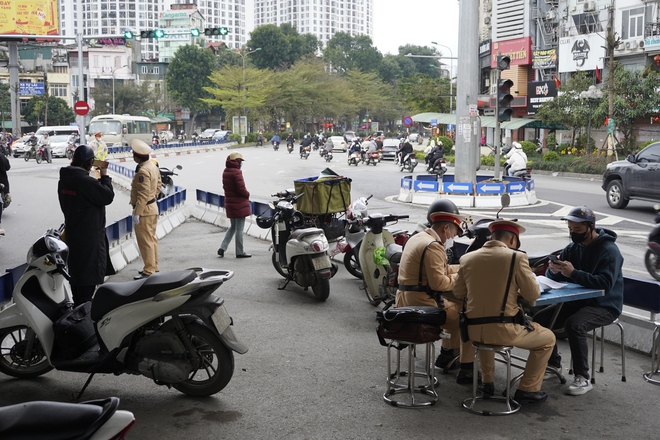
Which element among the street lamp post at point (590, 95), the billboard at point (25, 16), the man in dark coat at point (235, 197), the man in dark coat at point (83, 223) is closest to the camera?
the man in dark coat at point (83, 223)

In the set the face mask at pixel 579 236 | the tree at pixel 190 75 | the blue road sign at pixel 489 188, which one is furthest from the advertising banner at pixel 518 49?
the tree at pixel 190 75

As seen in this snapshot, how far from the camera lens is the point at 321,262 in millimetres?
8766

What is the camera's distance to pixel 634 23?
1521 inches

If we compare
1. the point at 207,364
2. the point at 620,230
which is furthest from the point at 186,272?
the point at 620,230

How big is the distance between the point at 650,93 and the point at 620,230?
74.5 feet

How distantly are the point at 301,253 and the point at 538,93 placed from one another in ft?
138

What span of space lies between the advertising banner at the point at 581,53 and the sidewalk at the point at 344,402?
3829cm

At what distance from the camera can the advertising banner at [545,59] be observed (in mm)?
47103

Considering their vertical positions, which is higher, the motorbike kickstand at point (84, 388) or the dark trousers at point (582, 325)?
the dark trousers at point (582, 325)

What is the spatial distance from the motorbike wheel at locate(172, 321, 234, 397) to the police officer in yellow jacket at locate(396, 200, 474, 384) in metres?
1.53

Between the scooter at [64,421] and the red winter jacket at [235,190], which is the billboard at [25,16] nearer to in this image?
the red winter jacket at [235,190]

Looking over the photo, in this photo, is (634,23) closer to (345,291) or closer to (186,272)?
(345,291)

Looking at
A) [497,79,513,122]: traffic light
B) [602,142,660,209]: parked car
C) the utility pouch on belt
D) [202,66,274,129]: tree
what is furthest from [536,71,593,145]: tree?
[202,66,274,129]: tree

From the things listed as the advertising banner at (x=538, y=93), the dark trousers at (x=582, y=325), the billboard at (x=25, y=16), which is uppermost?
the billboard at (x=25, y=16)
